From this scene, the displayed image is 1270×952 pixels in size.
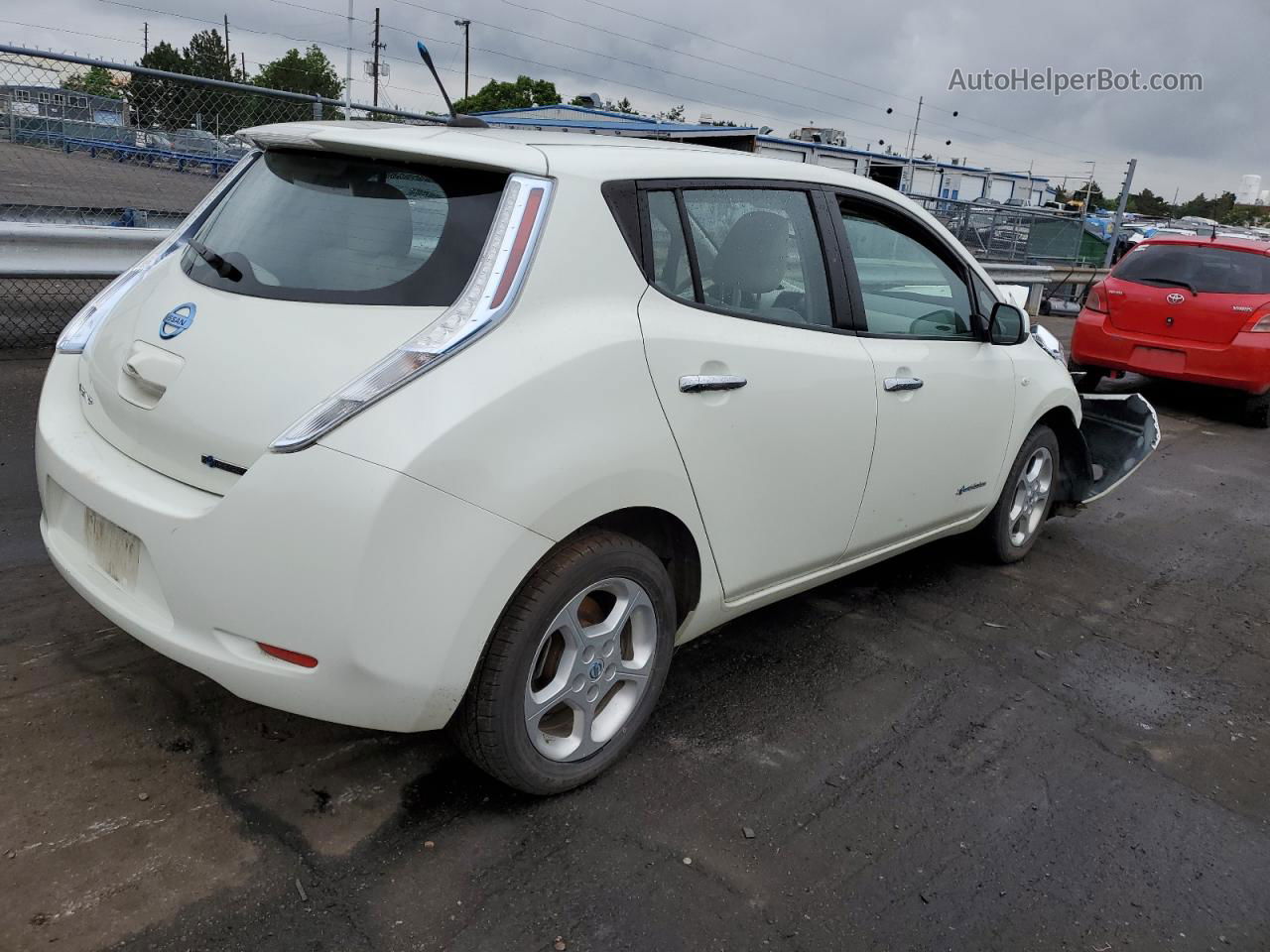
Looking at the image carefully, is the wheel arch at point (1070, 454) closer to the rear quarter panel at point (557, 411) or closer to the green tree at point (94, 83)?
the rear quarter panel at point (557, 411)

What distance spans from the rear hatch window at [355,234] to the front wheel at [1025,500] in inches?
117

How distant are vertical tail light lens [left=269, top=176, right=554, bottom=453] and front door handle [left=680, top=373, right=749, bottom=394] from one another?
55 cm

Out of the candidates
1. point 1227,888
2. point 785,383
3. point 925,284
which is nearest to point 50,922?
point 785,383

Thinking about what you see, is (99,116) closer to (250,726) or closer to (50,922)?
(250,726)

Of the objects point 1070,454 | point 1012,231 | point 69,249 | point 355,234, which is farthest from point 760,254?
point 1012,231

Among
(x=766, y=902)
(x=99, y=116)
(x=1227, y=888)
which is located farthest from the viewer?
(x=99, y=116)

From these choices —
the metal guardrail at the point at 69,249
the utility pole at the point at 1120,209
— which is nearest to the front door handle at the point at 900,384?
the metal guardrail at the point at 69,249

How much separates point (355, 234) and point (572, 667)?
4.16 ft

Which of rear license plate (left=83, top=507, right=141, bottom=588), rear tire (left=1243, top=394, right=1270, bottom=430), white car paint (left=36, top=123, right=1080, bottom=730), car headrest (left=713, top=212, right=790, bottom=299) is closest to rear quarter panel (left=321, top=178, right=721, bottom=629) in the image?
white car paint (left=36, top=123, right=1080, bottom=730)

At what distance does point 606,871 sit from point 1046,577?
10.5 ft

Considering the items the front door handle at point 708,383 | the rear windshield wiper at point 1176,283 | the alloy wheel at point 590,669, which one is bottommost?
the alloy wheel at point 590,669

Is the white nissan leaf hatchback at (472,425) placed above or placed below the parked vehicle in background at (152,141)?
below

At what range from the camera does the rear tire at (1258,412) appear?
8.80m

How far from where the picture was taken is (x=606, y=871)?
2510 mm
